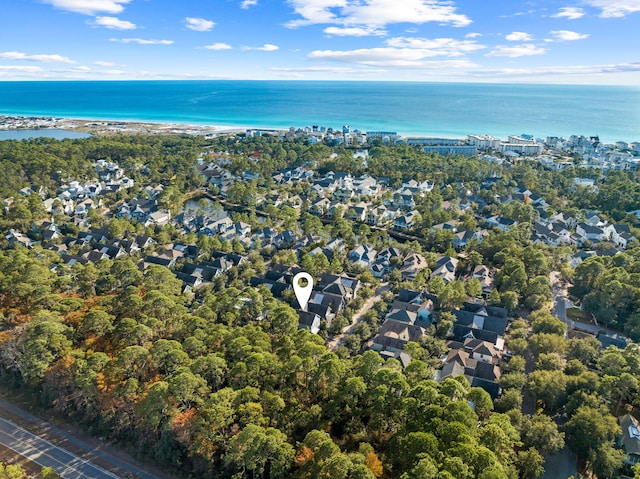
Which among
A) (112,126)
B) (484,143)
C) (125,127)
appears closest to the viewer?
(484,143)

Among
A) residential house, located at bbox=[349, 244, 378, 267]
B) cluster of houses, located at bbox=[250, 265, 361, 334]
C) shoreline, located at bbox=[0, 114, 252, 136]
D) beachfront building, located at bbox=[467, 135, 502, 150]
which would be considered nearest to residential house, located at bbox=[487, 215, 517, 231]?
Answer: residential house, located at bbox=[349, 244, 378, 267]

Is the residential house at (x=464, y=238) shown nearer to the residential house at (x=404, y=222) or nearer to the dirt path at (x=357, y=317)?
the residential house at (x=404, y=222)

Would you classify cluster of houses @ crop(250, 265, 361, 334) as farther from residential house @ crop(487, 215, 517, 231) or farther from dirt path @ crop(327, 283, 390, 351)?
residential house @ crop(487, 215, 517, 231)

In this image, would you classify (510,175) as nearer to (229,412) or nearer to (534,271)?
(534,271)

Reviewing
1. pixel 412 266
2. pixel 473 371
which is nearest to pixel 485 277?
pixel 412 266

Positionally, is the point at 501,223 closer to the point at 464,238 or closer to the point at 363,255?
the point at 464,238

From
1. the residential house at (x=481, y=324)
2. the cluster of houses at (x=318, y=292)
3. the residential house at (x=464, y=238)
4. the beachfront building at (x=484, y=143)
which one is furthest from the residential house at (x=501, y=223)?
the beachfront building at (x=484, y=143)
